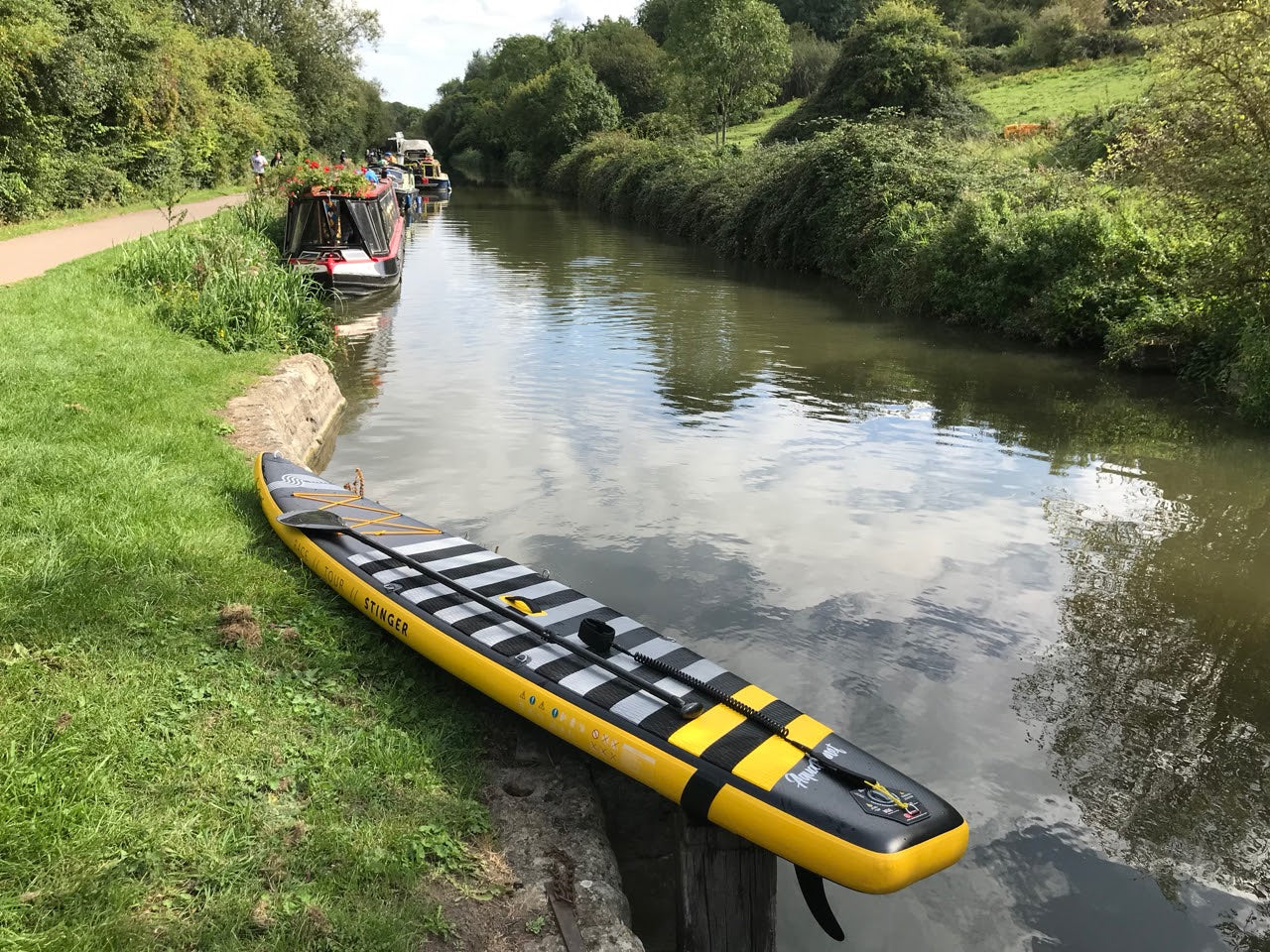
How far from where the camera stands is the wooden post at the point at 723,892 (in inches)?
127

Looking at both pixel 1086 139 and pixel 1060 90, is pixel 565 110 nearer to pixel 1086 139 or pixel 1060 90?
pixel 1060 90

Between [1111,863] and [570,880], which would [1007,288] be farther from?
[570,880]

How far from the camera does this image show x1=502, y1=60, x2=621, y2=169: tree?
167ft

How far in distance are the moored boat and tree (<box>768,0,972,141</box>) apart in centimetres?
2338

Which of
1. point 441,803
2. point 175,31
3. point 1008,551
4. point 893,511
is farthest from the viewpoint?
point 175,31

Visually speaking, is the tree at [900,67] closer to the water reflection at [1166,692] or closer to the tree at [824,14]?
the water reflection at [1166,692]

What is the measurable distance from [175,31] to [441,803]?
102 ft

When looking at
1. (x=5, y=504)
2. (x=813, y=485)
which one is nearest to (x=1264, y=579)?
(x=813, y=485)

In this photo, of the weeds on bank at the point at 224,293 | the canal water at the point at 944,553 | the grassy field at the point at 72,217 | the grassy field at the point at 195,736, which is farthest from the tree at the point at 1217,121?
the grassy field at the point at 72,217

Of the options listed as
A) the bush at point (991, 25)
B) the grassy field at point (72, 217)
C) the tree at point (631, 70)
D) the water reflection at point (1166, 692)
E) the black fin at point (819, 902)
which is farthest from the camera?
the tree at point (631, 70)

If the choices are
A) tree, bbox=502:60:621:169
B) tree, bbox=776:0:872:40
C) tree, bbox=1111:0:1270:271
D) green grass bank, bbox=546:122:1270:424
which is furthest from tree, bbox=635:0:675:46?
tree, bbox=1111:0:1270:271

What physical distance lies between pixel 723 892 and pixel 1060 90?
109ft

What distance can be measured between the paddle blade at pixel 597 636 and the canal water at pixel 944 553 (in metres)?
1.35

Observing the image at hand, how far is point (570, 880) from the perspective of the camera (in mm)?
3365
